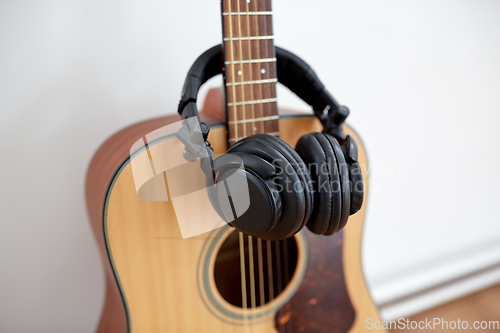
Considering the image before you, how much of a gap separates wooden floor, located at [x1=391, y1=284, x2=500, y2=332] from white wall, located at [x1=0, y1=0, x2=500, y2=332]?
0.13 feet

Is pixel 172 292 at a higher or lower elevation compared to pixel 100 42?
lower

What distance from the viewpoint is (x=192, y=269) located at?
1.83 ft

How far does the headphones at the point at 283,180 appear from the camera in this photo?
413mm

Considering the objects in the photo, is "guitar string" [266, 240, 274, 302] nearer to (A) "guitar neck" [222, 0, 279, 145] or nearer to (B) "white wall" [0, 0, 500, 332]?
(A) "guitar neck" [222, 0, 279, 145]

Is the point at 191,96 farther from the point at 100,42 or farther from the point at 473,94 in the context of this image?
the point at 473,94

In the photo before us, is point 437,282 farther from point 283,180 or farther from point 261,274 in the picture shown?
point 283,180

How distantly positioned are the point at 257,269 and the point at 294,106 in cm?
48

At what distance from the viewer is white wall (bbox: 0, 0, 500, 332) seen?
0.67 meters

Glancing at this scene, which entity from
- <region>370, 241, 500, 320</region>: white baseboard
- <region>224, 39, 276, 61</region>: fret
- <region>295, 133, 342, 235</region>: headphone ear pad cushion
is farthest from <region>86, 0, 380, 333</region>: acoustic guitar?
<region>370, 241, 500, 320</region>: white baseboard

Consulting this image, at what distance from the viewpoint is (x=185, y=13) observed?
0.76 meters

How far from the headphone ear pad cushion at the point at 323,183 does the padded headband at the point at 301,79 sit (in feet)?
0.43

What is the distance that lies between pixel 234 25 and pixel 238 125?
153mm

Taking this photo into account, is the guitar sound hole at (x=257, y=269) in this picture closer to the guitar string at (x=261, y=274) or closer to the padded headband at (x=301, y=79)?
the guitar string at (x=261, y=274)

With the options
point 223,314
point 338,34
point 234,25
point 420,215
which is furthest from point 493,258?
point 234,25
